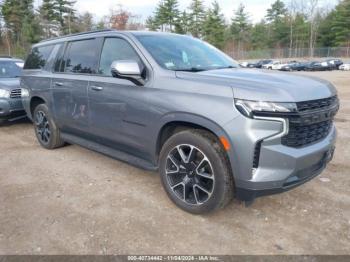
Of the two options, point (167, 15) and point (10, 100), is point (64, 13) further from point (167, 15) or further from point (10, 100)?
point (10, 100)

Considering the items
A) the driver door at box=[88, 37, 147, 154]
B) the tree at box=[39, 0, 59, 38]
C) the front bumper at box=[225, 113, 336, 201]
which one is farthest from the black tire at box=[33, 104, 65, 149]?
the tree at box=[39, 0, 59, 38]

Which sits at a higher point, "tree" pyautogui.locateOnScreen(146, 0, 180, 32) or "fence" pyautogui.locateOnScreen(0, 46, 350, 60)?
"tree" pyautogui.locateOnScreen(146, 0, 180, 32)

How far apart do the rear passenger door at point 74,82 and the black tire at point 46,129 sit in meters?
0.27

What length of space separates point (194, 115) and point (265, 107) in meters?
0.68

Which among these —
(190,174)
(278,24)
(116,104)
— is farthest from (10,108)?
(278,24)

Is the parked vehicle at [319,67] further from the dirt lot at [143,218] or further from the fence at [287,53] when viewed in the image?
the dirt lot at [143,218]

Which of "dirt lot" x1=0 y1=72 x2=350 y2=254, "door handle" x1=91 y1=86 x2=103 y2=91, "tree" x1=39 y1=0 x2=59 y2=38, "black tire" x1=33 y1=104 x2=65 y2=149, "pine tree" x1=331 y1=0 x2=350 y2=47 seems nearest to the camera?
"dirt lot" x1=0 y1=72 x2=350 y2=254

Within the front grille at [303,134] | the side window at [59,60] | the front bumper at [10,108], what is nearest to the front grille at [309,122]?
the front grille at [303,134]

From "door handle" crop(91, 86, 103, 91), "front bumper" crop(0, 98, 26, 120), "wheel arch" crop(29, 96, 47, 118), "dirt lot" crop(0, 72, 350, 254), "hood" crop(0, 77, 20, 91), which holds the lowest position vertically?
"dirt lot" crop(0, 72, 350, 254)

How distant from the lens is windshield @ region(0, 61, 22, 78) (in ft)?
26.1

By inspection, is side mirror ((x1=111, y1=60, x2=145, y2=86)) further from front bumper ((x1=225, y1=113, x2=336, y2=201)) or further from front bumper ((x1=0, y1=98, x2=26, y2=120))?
front bumper ((x1=0, y1=98, x2=26, y2=120))

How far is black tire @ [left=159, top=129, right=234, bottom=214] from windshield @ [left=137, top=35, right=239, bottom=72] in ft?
2.85

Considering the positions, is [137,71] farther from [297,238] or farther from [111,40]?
[297,238]

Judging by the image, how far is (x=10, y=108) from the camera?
6.99 meters
